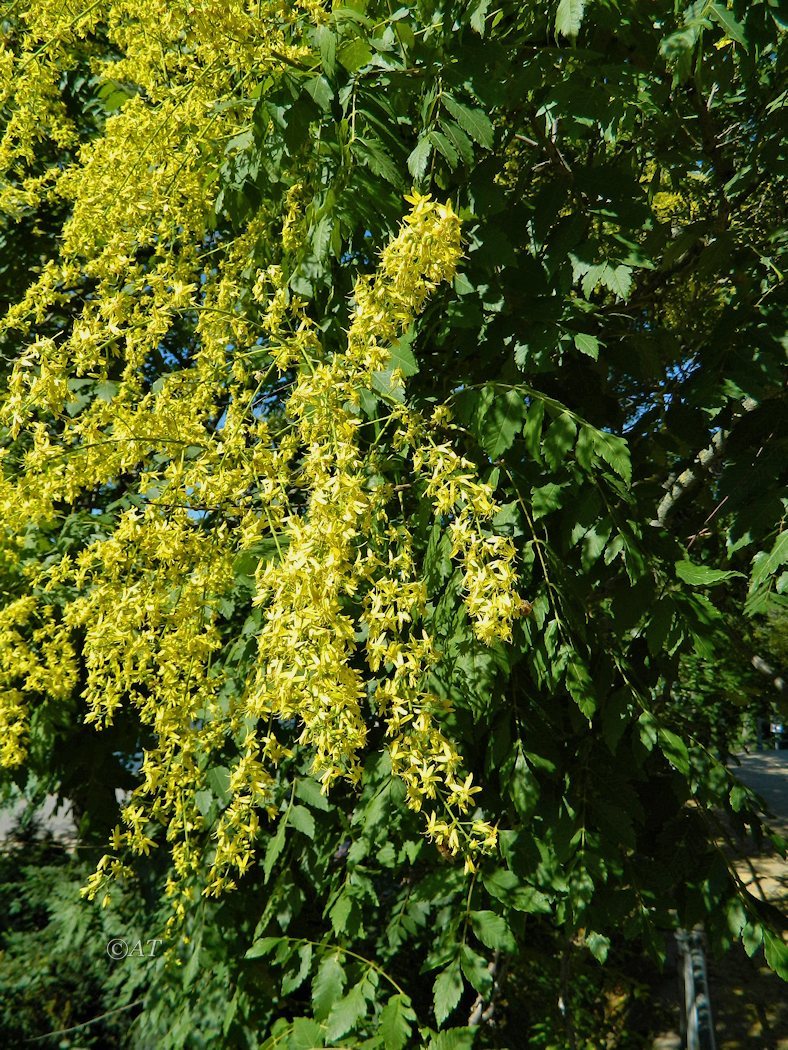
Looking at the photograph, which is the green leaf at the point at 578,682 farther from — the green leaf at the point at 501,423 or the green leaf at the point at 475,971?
the green leaf at the point at 475,971

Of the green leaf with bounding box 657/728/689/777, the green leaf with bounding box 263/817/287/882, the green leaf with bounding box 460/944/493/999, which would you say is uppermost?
the green leaf with bounding box 657/728/689/777

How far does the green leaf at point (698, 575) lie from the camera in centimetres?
186

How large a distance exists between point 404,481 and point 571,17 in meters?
1.17

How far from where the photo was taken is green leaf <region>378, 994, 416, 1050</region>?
6.34 ft

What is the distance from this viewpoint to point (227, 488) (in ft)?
5.77

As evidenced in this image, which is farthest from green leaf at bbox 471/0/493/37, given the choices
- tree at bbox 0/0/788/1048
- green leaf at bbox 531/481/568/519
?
green leaf at bbox 531/481/568/519

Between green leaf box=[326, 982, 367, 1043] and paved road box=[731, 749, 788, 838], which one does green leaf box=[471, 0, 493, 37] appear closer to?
green leaf box=[326, 982, 367, 1043]

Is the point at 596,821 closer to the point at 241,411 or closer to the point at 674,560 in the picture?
the point at 674,560

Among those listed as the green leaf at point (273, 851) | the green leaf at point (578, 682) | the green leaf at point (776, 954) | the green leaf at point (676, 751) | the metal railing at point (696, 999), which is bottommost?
the metal railing at point (696, 999)

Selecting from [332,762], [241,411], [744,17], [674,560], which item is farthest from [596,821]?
[744,17]

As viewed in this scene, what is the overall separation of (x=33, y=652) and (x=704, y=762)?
1.95 m

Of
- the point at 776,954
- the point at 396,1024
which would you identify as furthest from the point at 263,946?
the point at 776,954

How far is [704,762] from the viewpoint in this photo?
7.51 feet

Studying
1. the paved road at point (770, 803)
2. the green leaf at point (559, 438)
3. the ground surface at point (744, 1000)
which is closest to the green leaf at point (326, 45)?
the green leaf at point (559, 438)
